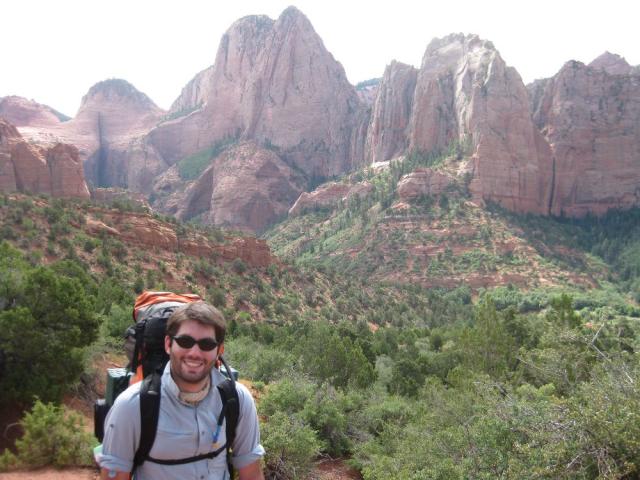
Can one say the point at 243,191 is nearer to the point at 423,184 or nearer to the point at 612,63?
the point at 423,184

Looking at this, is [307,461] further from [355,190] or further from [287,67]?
[287,67]

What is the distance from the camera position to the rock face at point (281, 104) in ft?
387

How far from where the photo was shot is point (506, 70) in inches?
3329

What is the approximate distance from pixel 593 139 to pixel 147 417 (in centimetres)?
9896

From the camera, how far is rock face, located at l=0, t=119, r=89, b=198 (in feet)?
177

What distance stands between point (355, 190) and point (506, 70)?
33139mm

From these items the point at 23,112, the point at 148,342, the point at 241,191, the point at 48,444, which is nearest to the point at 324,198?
the point at 241,191

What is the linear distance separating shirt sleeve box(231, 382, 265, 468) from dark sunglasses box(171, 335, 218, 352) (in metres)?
0.37

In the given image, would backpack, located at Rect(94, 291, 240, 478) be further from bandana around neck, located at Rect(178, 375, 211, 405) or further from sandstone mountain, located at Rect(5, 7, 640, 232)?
sandstone mountain, located at Rect(5, 7, 640, 232)

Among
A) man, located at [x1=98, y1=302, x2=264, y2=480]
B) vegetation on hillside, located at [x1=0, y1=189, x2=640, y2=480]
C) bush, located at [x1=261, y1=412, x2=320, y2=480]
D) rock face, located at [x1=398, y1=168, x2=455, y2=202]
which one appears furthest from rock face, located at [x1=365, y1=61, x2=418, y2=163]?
man, located at [x1=98, y1=302, x2=264, y2=480]

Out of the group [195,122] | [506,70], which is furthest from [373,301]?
[195,122]

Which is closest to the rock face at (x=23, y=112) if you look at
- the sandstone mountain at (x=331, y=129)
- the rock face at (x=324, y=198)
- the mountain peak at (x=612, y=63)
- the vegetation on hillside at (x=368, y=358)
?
the sandstone mountain at (x=331, y=129)

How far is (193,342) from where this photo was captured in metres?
2.64

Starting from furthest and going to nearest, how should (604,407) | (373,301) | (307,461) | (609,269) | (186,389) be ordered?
1. (609,269)
2. (373,301)
3. (307,461)
4. (604,407)
5. (186,389)
